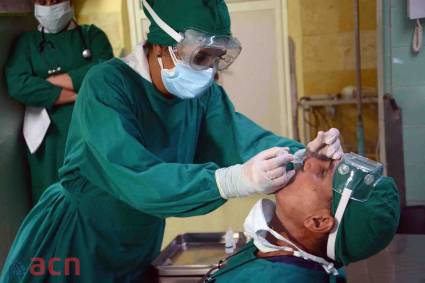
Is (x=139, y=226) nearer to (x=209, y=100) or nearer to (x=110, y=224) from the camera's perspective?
(x=110, y=224)

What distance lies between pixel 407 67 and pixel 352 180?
5.01ft

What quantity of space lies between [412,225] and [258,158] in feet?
2.91

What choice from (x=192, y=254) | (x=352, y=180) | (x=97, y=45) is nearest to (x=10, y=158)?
(x=97, y=45)

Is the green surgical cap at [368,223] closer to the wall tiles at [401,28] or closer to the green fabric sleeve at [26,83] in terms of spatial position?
the wall tiles at [401,28]

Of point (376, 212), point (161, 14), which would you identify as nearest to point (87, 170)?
point (161, 14)

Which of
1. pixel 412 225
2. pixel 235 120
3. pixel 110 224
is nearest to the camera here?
pixel 110 224

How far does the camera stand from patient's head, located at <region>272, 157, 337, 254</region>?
118 cm

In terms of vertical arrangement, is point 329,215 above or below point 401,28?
below

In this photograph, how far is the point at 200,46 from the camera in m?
1.31

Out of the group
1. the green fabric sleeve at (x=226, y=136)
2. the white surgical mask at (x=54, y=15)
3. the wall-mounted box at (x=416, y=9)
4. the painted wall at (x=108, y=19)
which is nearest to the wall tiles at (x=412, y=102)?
the wall-mounted box at (x=416, y=9)

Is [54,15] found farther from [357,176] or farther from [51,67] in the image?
[357,176]

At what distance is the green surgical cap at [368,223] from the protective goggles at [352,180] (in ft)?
0.03

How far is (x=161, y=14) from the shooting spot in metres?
1.33

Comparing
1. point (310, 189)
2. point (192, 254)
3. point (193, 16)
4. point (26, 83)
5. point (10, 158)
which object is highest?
point (193, 16)
